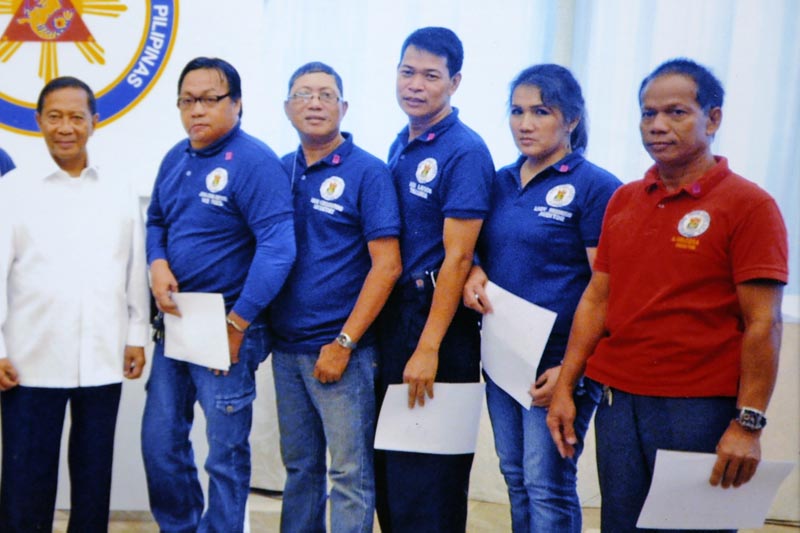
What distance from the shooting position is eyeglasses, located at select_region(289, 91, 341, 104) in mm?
2318

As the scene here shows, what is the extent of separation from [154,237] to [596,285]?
1278 mm

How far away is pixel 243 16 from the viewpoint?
2.97 m

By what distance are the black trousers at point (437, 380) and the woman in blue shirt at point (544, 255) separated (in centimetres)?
13

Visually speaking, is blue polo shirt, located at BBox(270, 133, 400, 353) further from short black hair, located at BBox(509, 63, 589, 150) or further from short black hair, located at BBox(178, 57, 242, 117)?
short black hair, located at BBox(509, 63, 589, 150)

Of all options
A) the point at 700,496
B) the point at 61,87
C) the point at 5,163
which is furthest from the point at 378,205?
the point at 5,163

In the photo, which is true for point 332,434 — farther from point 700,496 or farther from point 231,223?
point 700,496

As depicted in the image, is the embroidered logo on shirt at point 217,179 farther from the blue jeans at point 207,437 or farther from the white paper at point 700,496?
the white paper at point 700,496

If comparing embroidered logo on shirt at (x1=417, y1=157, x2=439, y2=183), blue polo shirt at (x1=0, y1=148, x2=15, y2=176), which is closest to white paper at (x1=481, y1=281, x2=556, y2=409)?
embroidered logo on shirt at (x1=417, y1=157, x2=439, y2=183)

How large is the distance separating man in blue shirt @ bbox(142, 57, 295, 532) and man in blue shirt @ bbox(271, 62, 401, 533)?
8 cm

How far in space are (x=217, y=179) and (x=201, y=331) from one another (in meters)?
0.42

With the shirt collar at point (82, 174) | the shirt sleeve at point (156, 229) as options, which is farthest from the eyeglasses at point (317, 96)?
the shirt collar at point (82, 174)

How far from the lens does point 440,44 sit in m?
2.29

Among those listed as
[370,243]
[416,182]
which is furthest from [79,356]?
[416,182]

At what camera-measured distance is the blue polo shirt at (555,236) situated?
2088mm
